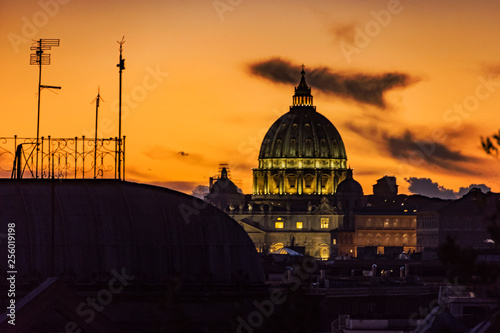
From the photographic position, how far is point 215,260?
2739 inches

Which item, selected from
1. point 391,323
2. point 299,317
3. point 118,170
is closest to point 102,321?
point 299,317

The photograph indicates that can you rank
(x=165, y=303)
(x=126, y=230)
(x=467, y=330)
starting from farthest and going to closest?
(x=126, y=230), (x=467, y=330), (x=165, y=303)

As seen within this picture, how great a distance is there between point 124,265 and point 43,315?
1464 centimetres

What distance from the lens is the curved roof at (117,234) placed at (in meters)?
67.2

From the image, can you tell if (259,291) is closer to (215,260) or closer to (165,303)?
(215,260)

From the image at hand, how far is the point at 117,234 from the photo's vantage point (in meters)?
68.1

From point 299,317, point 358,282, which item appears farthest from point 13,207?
point 358,282

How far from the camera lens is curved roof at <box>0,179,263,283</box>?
6719 centimetres

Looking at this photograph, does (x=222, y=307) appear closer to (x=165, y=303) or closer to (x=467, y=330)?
(x=467, y=330)

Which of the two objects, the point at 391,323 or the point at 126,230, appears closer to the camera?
the point at 126,230

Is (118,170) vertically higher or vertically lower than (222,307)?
higher

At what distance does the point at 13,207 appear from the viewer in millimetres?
67938

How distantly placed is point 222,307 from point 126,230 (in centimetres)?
469

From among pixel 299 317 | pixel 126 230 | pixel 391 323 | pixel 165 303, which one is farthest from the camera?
pixel 391 323
